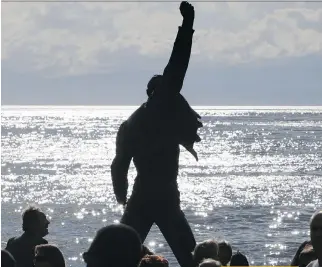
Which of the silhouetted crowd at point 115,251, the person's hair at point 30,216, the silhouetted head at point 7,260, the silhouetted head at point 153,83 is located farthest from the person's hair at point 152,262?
the silhouetted head at point 153,83

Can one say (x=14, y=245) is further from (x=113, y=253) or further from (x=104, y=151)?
(x=104, y=151)

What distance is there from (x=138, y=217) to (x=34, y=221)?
1.09 m

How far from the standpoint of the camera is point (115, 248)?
3932mm

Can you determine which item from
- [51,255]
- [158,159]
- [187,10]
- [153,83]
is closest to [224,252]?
[158,159]

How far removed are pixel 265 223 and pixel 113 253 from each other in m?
40.1

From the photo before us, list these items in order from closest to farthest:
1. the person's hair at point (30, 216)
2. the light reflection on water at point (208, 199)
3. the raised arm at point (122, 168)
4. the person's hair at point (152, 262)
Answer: the person's hair at point (152, 262)
the person's hair at point (30, 216)
the raised arm at point (122, 168)
the light reflection on water at point (208, 199)

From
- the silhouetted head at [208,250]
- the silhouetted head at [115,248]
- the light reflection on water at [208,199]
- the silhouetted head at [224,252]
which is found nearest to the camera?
the silhouetted head at [115,248]

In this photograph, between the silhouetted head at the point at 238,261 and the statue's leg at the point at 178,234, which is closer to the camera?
the statue's leg at the point at 178,234

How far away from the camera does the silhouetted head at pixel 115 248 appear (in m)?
3.93

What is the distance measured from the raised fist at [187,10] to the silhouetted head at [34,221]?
2262 mm

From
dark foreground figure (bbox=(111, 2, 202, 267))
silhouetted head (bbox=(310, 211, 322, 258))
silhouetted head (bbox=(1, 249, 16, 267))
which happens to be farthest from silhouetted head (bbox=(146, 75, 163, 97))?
silhouetted head (bbox=(310, 211, 322, 258))

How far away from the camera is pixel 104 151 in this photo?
4574 inches

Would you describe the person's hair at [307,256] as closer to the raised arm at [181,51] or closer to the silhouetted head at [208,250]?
the silhouetted head at [208,250]

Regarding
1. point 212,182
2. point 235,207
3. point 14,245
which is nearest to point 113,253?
point 14,245
